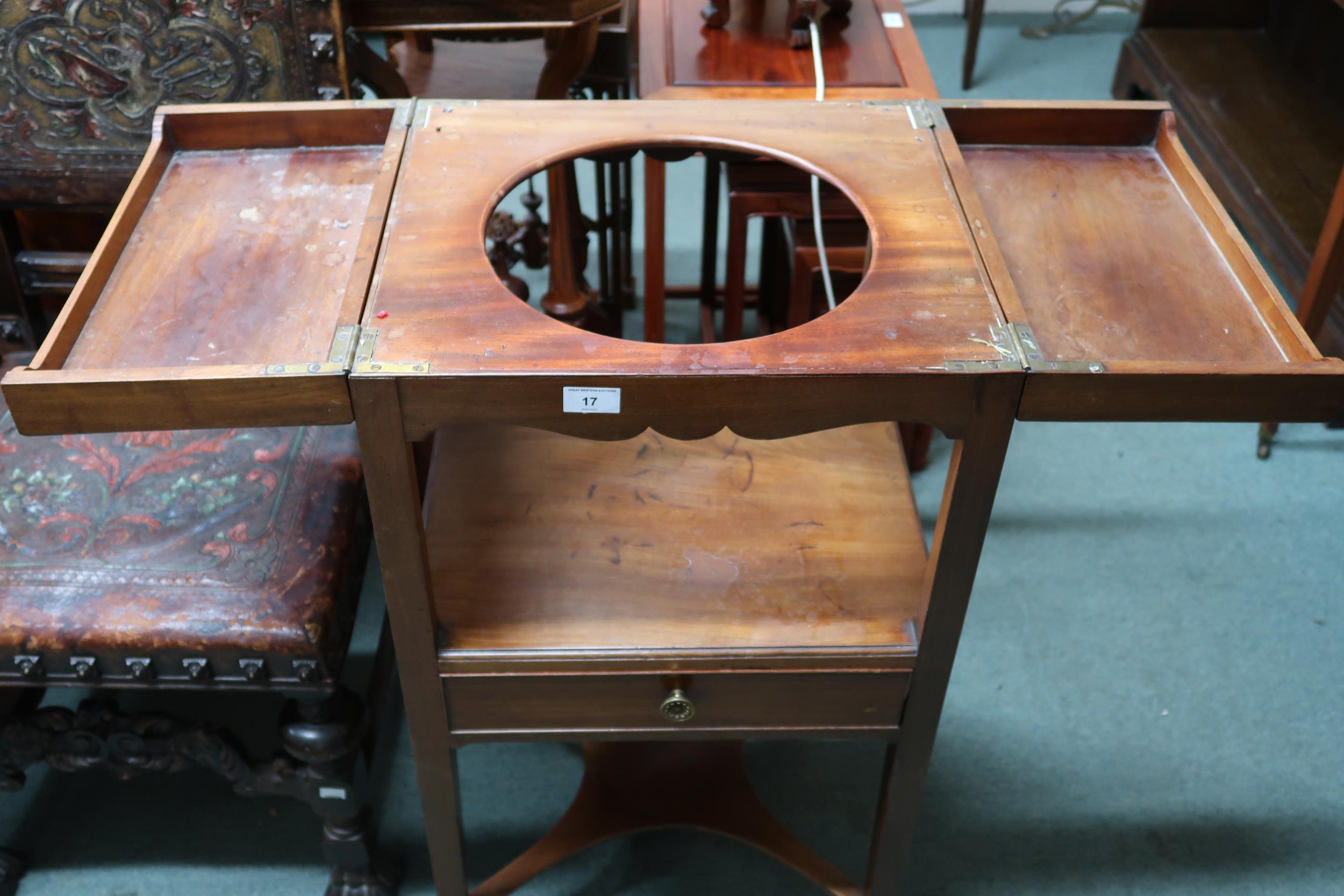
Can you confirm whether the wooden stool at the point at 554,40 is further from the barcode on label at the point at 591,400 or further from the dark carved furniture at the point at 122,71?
the barcode on label at the point at 591,400

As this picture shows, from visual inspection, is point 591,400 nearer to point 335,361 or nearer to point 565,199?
point 335,361

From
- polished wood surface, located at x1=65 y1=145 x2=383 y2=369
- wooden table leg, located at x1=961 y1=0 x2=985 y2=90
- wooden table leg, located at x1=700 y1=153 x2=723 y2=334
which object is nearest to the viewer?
polished wood surface, located at x1=65 y1=145 x2=383 y2=369

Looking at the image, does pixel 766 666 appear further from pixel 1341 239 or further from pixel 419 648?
pixel 1341 239

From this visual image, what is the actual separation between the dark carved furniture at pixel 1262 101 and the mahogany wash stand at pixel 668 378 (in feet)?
3.74

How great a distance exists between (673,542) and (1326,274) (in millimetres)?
1307

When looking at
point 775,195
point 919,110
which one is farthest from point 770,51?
point 919,110

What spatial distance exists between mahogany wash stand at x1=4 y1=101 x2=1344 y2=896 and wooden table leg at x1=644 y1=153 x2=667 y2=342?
474 millimetres

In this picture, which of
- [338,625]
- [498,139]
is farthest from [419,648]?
[498,139]

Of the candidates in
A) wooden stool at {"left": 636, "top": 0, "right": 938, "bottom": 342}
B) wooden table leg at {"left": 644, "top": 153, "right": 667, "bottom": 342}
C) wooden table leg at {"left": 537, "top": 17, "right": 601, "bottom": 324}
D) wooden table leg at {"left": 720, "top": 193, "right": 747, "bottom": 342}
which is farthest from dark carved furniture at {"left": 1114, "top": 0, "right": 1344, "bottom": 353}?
wooden table leg at {"left": 537, "top": 17, "right": 601, "bottom": 324}

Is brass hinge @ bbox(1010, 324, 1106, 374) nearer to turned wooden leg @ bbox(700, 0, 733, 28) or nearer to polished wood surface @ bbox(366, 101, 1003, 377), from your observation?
polished wood surface @ bbox(366, 101, 1003, 377)

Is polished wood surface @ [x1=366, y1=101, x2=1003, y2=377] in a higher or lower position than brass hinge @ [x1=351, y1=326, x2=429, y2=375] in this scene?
higher

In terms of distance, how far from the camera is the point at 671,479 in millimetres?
1314

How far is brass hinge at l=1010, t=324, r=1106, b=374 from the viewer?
2.91 ft

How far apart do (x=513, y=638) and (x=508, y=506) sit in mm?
196
